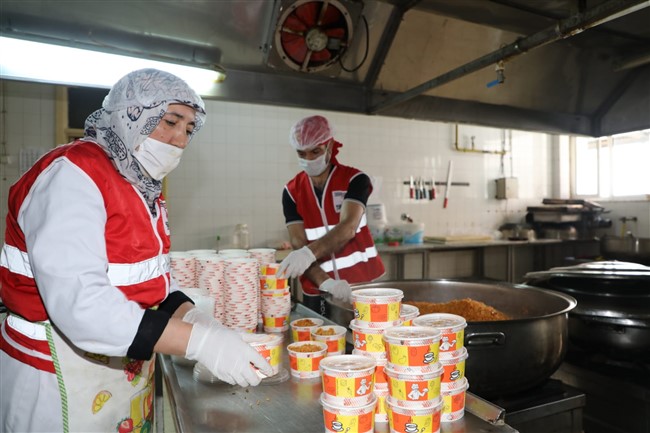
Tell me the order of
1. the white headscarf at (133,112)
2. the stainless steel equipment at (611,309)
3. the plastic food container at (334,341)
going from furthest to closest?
the stainless steel equipment at (611,309) → the plastic food container at (334,341) → the white headscarf at (133,112)

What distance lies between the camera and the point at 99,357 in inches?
42.3

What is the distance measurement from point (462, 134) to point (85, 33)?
17.5ft

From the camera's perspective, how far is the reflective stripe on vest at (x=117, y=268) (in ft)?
3.30

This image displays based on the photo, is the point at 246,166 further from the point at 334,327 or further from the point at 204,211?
the point at 334,327

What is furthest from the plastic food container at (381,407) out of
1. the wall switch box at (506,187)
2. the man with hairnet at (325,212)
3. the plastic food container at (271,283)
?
the wall switch box at (506,187)

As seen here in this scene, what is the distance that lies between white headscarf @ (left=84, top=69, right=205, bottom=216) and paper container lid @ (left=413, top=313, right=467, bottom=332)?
84cm

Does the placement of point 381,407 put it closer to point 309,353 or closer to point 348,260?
point 309,353

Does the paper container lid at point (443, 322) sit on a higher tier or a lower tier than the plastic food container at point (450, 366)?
higher

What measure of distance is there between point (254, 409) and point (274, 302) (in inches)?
24.7

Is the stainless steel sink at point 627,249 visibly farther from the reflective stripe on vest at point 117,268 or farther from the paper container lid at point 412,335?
the reflective stripe on vest at point 117,268

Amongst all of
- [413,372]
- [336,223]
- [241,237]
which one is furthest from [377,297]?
[241,237]

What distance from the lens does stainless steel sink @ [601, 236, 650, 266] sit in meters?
3.70

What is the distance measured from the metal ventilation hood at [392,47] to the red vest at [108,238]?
1.06 metres

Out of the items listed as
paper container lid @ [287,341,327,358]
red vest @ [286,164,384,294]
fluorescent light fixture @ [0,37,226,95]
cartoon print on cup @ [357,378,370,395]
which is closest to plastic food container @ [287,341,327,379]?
paper container lid @ [287,341,327,358]
